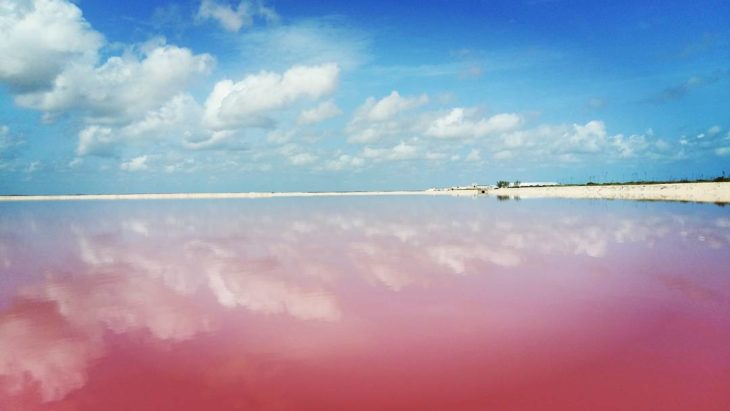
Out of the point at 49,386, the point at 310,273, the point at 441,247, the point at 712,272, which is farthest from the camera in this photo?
the point at 441,247

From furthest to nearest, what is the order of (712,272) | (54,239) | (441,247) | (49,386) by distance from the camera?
1. (54,239)
2. (441,247)
3. (712,272)
4. (49,386)

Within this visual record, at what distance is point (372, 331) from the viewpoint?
7777 millimetres

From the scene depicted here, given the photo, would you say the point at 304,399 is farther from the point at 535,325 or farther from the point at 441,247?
the point at 441,247

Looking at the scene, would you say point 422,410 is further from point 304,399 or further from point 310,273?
point 310,273

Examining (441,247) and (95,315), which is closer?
(95,315)

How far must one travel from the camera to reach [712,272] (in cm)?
1222

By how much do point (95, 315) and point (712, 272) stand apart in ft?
48.1

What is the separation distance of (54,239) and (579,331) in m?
24.3

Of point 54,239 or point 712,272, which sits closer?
point 712,272

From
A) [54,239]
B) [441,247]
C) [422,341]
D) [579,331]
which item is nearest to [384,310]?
[422,341]

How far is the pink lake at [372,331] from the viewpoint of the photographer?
5.58 meters

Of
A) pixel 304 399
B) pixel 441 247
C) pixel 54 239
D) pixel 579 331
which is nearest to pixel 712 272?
pixel 579 331

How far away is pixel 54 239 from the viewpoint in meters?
23.1

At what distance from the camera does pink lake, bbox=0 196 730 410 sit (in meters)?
5.58
